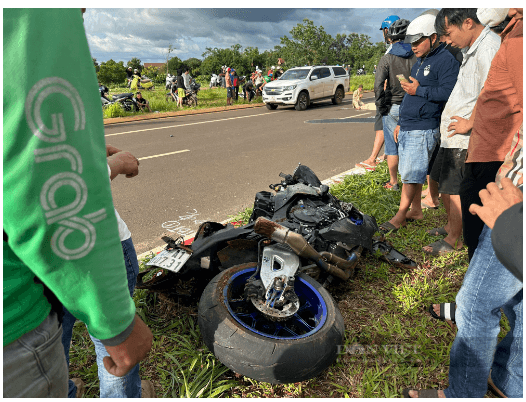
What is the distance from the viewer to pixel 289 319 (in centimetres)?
212

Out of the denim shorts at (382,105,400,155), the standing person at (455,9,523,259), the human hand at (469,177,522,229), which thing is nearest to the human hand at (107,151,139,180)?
the human hand at (469,177,522,229)

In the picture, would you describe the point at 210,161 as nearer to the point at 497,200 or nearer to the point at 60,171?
the point at 497,200

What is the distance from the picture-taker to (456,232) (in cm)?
327

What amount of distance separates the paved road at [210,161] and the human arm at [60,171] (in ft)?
9.02

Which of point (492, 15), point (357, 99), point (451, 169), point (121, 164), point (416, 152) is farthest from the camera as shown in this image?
point (357, 99)

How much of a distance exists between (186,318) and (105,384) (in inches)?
34.6

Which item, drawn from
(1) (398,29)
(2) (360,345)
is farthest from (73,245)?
(1) (398,29)

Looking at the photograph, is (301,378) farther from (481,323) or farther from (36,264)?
(36,264)

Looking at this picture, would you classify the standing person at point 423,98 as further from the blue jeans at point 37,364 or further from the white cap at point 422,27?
the blue jeans at point 37,364

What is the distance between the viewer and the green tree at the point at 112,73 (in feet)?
93.6

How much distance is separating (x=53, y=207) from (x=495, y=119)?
2430mm

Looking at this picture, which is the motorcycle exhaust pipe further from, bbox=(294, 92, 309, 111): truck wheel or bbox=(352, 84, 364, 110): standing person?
bbox=(294, 92, 309, 111): truck wheel

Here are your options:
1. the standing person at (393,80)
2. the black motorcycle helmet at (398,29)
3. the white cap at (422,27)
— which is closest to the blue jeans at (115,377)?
the white cap at (422,27)

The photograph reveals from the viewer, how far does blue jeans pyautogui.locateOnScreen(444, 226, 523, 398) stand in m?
1.50
